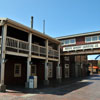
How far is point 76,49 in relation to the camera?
822 inches

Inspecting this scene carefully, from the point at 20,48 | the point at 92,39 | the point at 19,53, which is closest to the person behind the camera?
the point at 19,53

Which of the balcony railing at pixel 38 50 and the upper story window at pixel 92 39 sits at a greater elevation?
the upper story window at pixel 92 39

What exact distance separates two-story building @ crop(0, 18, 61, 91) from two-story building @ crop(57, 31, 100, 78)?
3.58 meters

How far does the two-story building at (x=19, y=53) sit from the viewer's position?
10.6m

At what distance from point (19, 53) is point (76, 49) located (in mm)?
11179

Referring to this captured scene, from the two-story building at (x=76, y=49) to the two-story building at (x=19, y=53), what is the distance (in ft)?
11.7

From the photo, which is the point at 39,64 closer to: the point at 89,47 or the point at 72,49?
the point at 72,49

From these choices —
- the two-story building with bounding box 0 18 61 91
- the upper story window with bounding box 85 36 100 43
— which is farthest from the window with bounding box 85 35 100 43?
the two-story building with bounding box 0 18 61 91

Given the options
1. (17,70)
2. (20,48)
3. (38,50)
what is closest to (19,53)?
(20,48)

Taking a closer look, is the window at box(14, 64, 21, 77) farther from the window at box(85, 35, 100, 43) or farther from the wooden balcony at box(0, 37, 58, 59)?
the window at box(85, 35, 100, 43)

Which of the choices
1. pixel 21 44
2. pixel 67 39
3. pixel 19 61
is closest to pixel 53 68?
pixel 67 39

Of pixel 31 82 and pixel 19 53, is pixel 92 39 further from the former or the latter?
pixel 19 53

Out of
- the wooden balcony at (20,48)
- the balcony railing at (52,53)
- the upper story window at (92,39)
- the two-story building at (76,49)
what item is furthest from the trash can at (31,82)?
the upper story window at (92,39)

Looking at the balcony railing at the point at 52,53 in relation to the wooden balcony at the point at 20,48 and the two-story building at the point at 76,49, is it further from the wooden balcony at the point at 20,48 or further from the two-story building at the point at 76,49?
the two-story building at the point at 76,49
